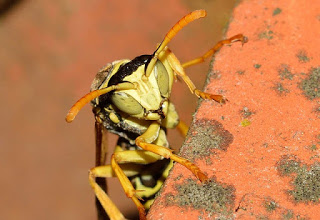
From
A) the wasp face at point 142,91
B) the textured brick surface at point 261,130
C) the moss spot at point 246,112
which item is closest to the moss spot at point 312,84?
the textured brick surface at point 261,130

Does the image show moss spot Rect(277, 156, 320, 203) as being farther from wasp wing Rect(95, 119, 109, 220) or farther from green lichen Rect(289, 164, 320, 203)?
wasp wing Rect(95, 119, 109, 220)

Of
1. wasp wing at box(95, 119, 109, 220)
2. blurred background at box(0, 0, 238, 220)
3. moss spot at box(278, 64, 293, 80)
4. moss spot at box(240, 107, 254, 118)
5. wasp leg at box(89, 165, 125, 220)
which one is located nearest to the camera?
moss spot at box(240, 107, 254, 118)

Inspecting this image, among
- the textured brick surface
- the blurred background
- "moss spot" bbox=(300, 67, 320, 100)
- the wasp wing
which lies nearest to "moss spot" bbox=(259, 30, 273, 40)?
the textured brick surface

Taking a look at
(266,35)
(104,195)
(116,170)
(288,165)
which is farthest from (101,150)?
(288,165)

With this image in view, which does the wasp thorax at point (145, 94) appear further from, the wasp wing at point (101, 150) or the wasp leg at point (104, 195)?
the wasp leg at point (104, 195)

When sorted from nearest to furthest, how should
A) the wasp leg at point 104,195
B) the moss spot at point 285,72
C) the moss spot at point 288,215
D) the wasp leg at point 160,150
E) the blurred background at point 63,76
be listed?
the moss spot at point 288,215 → the wasp leg at point 160,150 → the moss spot at point 285,72 → the wasp leg at point 104,195 → the blurred background at point 63,76

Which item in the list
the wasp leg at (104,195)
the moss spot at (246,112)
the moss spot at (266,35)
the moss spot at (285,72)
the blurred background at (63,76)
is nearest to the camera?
the moss spot at (246,112)

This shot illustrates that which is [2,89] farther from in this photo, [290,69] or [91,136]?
[290,69]

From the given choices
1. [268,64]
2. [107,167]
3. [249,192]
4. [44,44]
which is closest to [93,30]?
[44,44]
